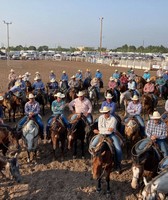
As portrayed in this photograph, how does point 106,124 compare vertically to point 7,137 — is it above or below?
above

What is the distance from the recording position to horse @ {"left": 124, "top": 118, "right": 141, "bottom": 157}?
930cm

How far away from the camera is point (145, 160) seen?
6781mm

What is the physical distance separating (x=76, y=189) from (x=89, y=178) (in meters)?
0.71

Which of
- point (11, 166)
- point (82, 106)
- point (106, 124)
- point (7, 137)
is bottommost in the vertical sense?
point (11, 166)

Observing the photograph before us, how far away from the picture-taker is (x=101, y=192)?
24.2 ft

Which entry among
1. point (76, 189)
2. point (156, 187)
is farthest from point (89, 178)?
point (156, 187)

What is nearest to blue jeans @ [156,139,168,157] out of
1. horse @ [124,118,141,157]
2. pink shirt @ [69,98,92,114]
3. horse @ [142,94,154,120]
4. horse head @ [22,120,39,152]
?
horse @ [124,118,141,157]

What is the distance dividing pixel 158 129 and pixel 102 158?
2056mm

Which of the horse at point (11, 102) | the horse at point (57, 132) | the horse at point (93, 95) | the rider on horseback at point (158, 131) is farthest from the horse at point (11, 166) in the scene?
the horse at point (93, 95)

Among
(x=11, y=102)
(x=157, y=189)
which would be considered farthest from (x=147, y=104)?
(x=157, y=189)

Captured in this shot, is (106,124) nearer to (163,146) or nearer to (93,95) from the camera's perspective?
(163,146)

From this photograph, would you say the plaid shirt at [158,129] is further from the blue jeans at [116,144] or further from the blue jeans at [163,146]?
the blue jeans at [116,144]

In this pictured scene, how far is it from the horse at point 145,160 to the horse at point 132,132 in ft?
5.60

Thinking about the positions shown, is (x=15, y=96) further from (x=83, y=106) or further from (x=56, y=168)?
(x=56, y=168)
